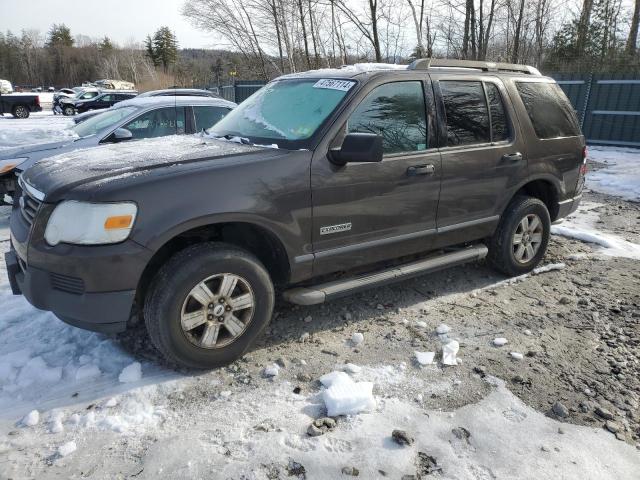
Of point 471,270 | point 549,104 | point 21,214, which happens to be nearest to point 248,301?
point 21,214

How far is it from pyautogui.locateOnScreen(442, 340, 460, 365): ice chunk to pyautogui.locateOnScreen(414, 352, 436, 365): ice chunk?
0.08 meters

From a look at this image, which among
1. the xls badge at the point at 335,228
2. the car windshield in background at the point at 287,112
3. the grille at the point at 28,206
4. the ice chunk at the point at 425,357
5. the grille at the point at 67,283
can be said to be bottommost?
the ice chunk at the point at 425,357

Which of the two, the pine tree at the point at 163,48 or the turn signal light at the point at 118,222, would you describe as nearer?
the turn signal light at the point at 118,222

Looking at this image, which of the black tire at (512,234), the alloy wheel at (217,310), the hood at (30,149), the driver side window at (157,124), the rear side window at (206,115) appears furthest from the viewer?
the rear side window at (206,115)

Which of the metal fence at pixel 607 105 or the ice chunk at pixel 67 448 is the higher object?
the metal fence at pixel 607 105

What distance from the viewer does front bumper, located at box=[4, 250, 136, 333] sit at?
270 cm

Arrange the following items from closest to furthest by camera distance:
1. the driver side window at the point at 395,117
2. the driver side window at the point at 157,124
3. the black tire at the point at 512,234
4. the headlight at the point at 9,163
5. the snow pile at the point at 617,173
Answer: the driver side window at the point at 395,117 < the black tire at the point at 512,234 < the headlight at the point at 9,163 < the driver side window at the point at 157,124 < the snow pile at the point at 617,173

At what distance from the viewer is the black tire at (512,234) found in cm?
454

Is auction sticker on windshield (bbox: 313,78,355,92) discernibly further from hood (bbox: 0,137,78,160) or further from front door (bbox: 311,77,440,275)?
hood (bbox: 0,137,78,160)

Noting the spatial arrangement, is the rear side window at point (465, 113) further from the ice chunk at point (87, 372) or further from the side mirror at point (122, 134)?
the side mirror at point (122, 134)

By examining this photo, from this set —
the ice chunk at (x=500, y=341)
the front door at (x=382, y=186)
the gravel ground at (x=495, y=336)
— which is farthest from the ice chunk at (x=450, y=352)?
the front door at (x=382, y=186)

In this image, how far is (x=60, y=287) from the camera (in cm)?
272

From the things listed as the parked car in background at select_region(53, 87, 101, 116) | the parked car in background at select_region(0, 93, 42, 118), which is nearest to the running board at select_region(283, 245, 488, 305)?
the parked car in background at select_region(0, 93, 42, 118)

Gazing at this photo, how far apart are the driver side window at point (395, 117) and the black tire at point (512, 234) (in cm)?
132
